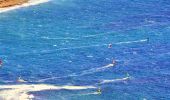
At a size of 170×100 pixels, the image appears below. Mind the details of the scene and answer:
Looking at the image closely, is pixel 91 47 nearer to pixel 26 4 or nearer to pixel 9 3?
pixel 26 4

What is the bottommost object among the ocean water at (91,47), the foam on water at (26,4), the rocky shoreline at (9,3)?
the ocean water at (91,47)

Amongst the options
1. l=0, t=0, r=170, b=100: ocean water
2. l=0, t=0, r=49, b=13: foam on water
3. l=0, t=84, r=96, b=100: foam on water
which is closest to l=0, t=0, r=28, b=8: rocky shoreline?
l=0, t=0, r=49, b=13: foam on water

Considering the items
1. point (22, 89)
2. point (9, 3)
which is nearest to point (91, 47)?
point (22, 89)

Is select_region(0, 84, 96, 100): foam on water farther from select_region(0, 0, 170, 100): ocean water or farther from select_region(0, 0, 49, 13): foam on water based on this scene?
select_region(0, 0, 49, 13): foam on water

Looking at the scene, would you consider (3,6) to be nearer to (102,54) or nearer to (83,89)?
(102,54)

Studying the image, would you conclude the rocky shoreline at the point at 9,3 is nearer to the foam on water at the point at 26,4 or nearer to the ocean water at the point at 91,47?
the foam on water at the point at 26,4

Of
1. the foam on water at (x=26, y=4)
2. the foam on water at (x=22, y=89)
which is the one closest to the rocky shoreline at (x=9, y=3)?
the foam on water at (x=26, y=4)
